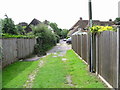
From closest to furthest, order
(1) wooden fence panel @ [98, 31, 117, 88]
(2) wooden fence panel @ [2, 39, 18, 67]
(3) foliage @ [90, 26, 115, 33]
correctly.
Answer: (1) wooden fence panel @ [98, 31, 117, 88], (3) foliage @ [90, 26, 115, 33], (2) wooden fence panel @ [2, 39, 18, 67]

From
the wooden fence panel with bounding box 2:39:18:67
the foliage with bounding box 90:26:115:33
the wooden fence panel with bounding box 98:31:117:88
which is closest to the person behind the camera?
the wooden fence panel with bounding box 98:31:117:88

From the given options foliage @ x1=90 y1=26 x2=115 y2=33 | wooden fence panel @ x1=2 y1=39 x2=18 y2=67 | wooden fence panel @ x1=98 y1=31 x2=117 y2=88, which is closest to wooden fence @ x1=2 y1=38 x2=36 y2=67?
wooden fence panel @ x1=2 y1=39 x2=18 y2=67

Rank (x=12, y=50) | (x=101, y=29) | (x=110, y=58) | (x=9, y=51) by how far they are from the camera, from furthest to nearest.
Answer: (x=12, y=50)
(x=9, y=51)
(x=101, y=29)
(x=110, y=58)

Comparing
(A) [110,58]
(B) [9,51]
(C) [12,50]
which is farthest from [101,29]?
(C) [12,50]

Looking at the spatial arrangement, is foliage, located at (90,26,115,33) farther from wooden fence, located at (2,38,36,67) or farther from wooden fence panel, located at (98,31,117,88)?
wooden fence, located at (2,38,36,67)

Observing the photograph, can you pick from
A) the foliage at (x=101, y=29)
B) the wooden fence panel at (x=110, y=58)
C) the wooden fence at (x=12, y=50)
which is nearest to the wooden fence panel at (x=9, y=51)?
the wooden fence at (x=12, y=50)

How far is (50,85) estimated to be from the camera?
4.97 m

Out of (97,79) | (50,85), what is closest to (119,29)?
(97,79)

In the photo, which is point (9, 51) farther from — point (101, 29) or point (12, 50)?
point (101, 29)

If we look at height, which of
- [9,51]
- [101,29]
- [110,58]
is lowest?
[9,51]

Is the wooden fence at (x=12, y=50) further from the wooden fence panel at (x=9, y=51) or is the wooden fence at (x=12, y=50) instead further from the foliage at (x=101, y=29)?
the foliage at (x=101, y=29)

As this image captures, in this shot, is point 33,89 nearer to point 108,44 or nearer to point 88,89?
point 88,89

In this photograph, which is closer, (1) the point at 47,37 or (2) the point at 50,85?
(2) the point at 50,85

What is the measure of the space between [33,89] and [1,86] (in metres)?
1.21
